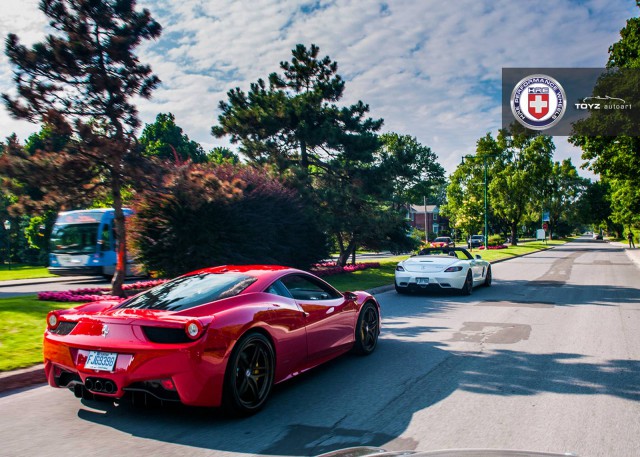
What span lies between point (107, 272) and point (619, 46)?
86.9 feet

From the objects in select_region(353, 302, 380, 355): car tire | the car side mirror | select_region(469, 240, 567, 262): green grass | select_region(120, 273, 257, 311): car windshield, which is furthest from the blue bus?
select_region(469, 240, 567, 262): green grass

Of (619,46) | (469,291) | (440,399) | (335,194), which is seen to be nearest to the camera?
(440,399)

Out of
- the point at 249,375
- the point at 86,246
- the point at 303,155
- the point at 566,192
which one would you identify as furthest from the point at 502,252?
the point at 566,192

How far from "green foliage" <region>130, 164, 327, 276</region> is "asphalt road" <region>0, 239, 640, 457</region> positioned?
7356 millimetres

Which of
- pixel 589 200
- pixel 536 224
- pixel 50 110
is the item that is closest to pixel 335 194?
pixel 50 110

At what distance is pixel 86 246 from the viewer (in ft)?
71.1

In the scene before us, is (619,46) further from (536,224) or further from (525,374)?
(536,224)

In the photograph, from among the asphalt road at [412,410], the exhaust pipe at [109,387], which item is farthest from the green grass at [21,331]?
the exhaust pipe at [109,387]

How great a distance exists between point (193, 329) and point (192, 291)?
3.22 feet

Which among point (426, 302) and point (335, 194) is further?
point (335, 194)

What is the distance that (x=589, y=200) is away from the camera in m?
97.1

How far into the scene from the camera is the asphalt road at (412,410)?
3.85 m

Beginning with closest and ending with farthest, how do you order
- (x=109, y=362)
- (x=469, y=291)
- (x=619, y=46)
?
(x=109, y=362) < (x=469, y=291) < (x=619, y=46)

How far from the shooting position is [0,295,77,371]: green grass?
20.3 ft
